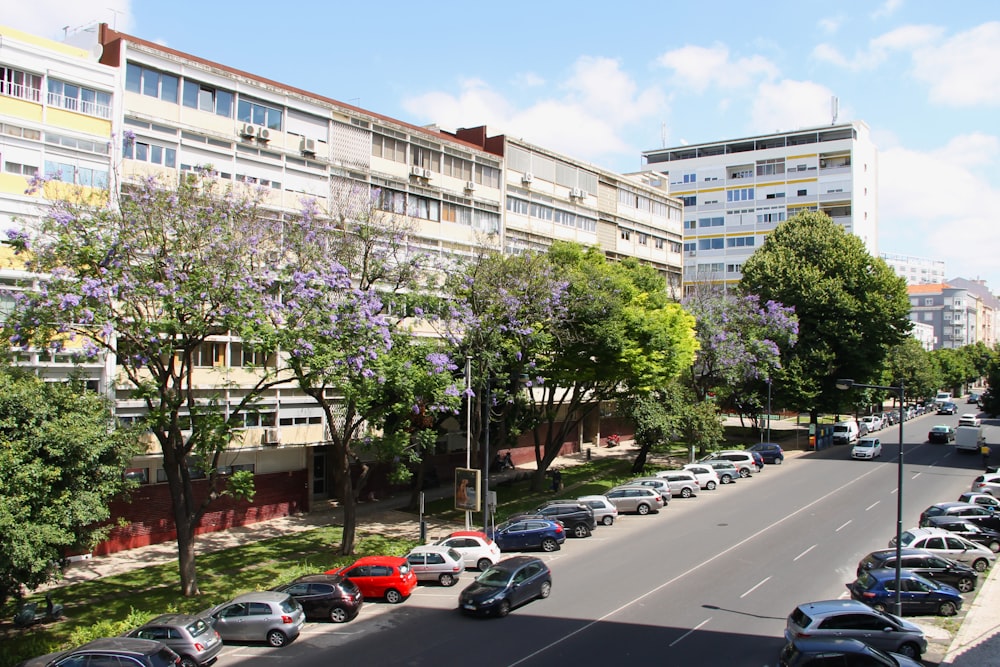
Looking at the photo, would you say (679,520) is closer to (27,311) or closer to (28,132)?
(27,311)

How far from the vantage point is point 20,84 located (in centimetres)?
2852

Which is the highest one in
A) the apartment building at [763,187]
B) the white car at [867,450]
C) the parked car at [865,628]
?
the apartment building at [763,187]

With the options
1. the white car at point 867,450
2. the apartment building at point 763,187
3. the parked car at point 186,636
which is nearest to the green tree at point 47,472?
the parked car at point 186,636

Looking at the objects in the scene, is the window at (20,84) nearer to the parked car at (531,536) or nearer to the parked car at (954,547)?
the parked car at (531,536)

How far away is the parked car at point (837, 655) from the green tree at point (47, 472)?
1892 cm

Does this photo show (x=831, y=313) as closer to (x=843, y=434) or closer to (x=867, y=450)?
(x=867, y=450)

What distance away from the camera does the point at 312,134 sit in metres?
38.5

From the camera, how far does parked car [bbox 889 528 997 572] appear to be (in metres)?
26.4

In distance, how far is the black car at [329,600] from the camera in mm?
22812

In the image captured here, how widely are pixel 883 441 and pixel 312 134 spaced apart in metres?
50.7

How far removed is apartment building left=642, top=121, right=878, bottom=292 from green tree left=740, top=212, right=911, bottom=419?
28.7 metres

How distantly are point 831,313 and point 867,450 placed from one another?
11045 mm

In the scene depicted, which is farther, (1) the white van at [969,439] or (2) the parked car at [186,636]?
(1) the white van at [969,439]

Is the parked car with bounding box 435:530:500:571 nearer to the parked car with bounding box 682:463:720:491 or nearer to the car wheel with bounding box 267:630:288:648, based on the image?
the car wheel with bounding box 267:630:288:648
